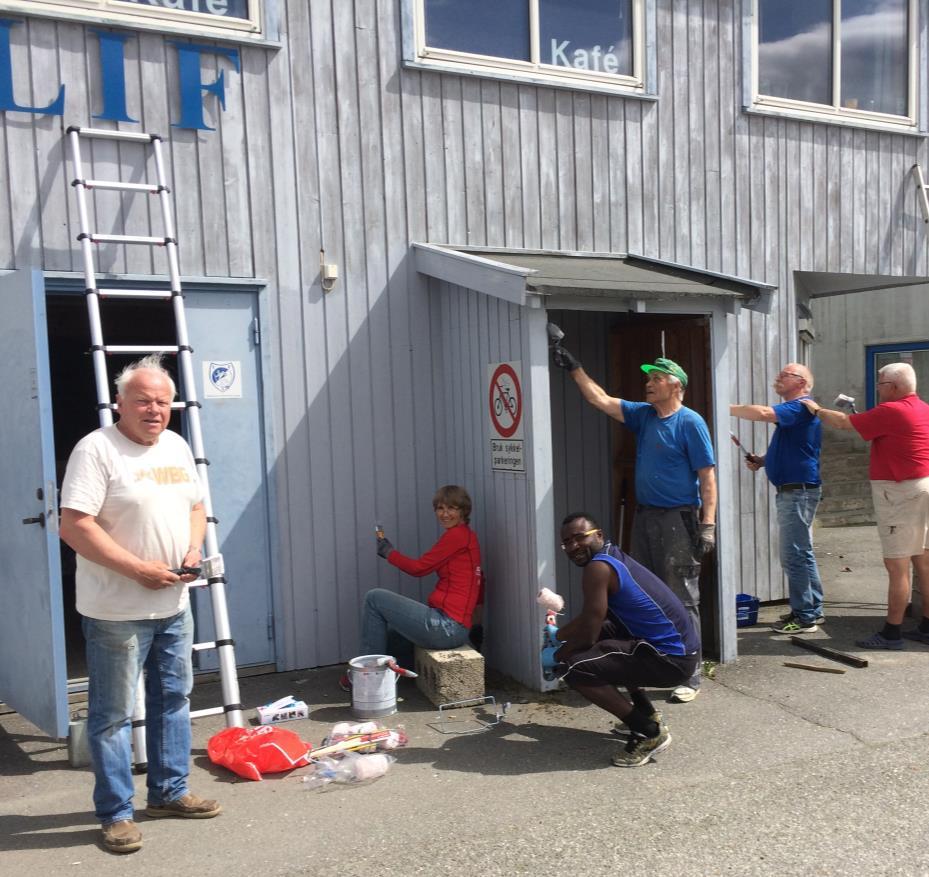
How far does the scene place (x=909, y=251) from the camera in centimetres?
893

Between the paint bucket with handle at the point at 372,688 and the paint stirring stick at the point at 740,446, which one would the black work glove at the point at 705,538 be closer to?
the paint stirring stick at the point at 740,446

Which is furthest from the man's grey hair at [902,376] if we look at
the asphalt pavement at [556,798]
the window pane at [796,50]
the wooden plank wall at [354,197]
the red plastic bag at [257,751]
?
the red plastic bag at [257,751]

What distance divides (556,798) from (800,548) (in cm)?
345

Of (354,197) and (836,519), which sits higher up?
(354,197)

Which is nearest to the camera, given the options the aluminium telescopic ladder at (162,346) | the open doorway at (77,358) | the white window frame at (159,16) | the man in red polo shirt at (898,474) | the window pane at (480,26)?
the aluminium telescopic ladder at (162,346)

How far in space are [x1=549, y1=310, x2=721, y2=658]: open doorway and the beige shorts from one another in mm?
1736

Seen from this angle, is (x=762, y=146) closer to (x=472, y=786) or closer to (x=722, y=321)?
(x=722, y=321)

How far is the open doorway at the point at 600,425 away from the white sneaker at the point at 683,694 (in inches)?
68.1

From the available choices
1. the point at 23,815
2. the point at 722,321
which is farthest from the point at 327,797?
the point at 722,321

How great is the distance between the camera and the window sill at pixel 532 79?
6.57 m

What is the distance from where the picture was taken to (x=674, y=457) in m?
5.70

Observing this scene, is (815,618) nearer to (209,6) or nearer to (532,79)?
(532,79)

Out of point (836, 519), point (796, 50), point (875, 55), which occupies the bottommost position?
point (836, 519)

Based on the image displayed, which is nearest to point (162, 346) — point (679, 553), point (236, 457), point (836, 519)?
point (236, 457)
